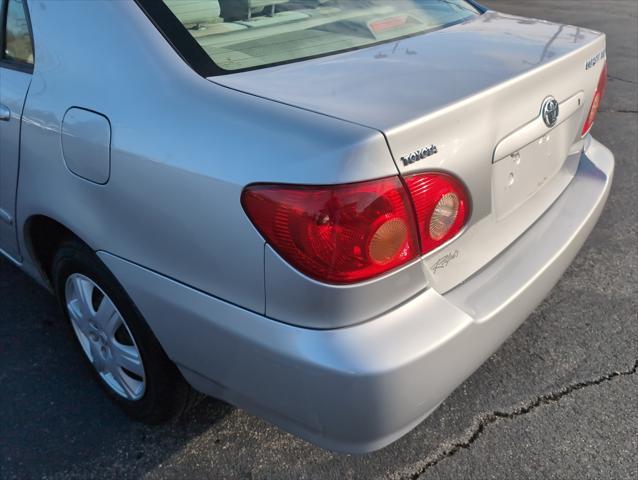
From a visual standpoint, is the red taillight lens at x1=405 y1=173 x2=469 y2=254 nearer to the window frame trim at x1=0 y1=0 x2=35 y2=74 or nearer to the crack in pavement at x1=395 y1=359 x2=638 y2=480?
the crack in pavement at x1=395 y1=359 x2=638 y2=480

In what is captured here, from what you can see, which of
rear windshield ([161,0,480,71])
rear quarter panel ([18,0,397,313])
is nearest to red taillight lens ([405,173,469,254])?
rear quarter panel ([18,0,397,313])

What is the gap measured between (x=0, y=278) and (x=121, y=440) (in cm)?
147

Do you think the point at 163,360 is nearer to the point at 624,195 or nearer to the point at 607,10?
the point at 624,195

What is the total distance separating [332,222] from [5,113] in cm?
139

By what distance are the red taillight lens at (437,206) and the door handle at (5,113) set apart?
4.82 feet

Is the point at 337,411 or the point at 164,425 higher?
the point at 337,411

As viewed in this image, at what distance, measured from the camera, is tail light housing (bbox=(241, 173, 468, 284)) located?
1453 millimetres

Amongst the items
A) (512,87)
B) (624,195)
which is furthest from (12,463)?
(624,195)

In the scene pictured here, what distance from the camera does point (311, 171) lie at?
4.72ft

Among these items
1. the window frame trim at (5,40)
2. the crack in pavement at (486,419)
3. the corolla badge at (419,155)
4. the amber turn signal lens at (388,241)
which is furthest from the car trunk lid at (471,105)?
the window frame trim at (5,40)

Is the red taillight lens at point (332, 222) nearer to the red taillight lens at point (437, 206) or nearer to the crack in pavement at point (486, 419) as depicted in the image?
the red taillight lens at point (437, 206)

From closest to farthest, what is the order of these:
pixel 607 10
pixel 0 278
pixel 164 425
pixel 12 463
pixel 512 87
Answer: pixel 512 87 → pixel 12 463 → pixel 164 425 → pixel 0 278 → pixel 607 10

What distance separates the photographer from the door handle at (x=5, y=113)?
2.21m

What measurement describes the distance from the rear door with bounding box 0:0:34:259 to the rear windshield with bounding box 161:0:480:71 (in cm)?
61
